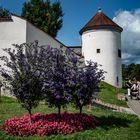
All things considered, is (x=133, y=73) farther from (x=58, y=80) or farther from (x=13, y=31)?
(x=58, y=80)

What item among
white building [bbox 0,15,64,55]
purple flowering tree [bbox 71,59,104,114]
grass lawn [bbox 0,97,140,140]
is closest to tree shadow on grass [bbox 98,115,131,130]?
grass lawn [bbox 0,97,140,140]

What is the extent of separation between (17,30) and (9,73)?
14.4m

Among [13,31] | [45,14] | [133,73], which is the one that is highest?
[45,14]

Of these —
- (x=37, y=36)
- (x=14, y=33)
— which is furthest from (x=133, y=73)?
(x=14, y=33)

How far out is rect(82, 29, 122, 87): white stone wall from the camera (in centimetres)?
4084

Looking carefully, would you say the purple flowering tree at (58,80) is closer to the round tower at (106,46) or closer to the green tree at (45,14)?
the round tower at (106,46)

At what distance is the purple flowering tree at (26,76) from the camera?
36.6ft

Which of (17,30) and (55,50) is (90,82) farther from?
(17,30)

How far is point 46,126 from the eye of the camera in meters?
10.6

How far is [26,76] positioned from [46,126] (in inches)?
74.8

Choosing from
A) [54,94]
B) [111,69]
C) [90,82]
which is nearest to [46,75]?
[54,94]

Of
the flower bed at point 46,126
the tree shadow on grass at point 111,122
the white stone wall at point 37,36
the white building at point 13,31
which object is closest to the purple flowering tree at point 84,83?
the flower bed at point 46,126

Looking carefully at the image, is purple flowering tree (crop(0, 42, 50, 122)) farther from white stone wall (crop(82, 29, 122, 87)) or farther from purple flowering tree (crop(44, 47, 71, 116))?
white stone wall (crop(82, 29, 122, 87))

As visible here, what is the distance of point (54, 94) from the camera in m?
11.3
